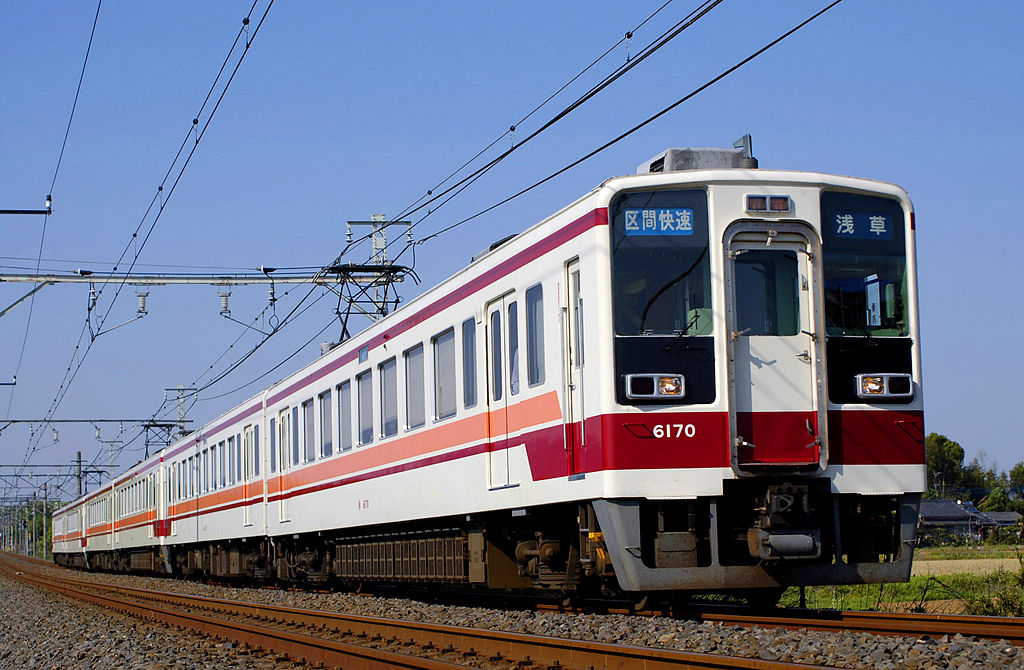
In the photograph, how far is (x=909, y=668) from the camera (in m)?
6.62

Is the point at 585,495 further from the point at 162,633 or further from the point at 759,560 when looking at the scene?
the point at 162,633

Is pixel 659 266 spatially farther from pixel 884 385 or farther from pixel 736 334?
pixel 884 385

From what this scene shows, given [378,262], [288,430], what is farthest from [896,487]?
[378,262]

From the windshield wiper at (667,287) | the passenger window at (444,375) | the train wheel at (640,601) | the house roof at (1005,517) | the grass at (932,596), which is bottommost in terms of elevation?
the house roof at (1005,517)

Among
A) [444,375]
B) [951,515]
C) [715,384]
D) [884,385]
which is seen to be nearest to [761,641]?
[715,384]

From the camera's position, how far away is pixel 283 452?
19.0 metres

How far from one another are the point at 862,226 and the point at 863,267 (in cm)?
32

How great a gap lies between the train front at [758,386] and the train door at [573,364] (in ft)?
1.28

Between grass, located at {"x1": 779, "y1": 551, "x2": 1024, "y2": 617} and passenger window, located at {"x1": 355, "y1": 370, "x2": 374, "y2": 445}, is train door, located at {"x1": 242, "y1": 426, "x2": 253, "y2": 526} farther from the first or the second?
grass, located at {"x1": 779, "y1": 551, "x2": 1024, "y2": 617}

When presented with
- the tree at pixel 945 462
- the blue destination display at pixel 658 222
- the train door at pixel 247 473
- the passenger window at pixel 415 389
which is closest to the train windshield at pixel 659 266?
the blue destination display at pixel 658 222

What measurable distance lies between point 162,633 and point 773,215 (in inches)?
306

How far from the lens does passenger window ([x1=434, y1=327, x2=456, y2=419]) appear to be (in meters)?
12.0

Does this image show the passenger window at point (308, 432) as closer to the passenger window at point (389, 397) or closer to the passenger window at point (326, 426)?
the passenger window at point (326, 426)

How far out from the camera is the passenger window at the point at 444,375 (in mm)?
11953
